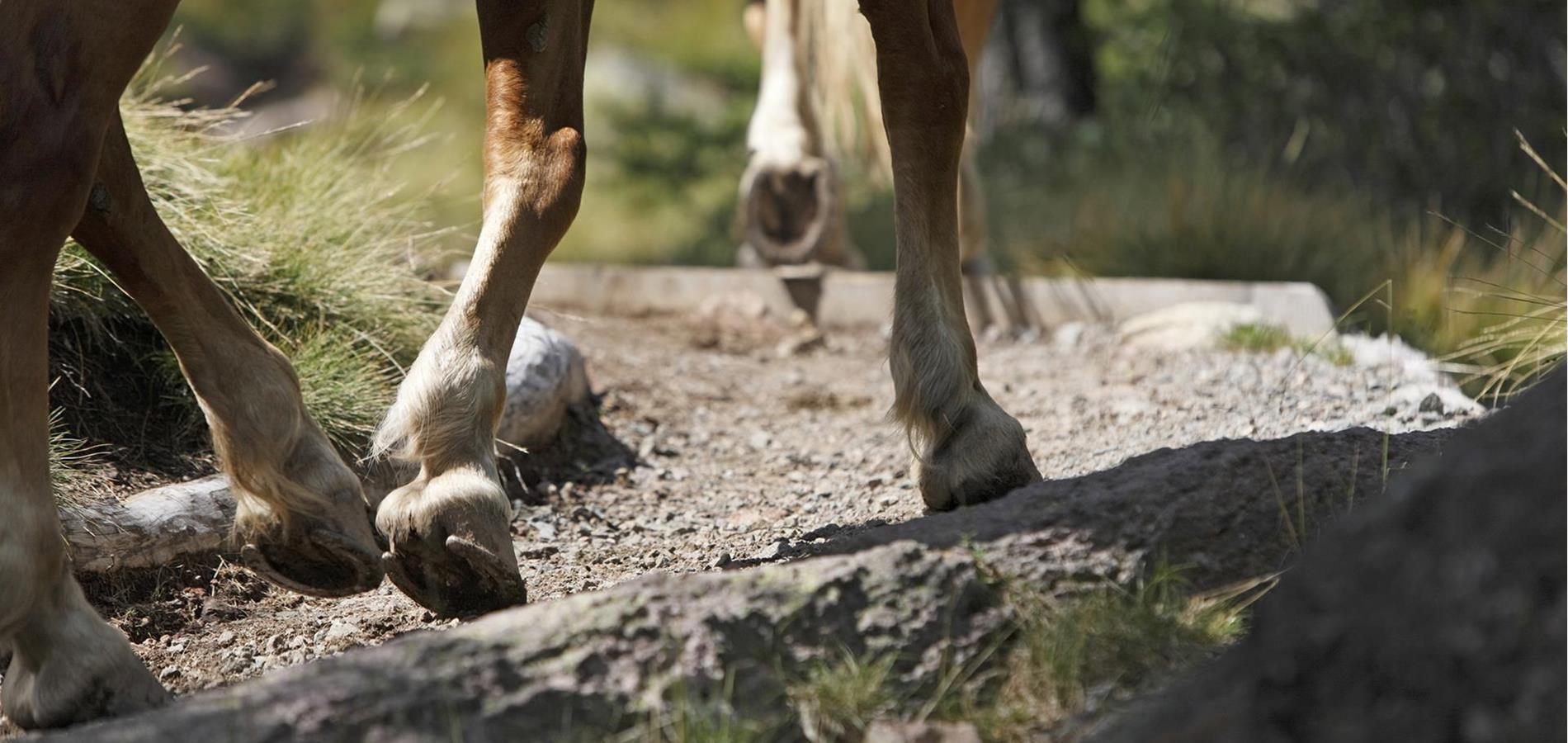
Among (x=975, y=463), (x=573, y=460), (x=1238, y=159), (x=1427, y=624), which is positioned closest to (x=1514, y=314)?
(x=975, y=463)

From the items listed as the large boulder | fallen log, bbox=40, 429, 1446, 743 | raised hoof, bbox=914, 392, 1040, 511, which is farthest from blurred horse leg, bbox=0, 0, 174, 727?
the large boulder

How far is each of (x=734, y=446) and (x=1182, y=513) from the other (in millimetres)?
2079

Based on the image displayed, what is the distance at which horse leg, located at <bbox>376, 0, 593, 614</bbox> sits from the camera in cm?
202

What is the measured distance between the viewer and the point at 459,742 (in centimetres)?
147

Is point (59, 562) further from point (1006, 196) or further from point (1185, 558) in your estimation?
point (1006, 196)

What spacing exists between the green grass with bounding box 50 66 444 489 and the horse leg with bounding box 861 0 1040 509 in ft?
4.14

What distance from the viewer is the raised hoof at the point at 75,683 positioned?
5.91 feet

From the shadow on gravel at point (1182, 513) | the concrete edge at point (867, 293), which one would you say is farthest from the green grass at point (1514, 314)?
the shadow on gravel at point (1182, 513)

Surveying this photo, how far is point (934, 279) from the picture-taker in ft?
8.34

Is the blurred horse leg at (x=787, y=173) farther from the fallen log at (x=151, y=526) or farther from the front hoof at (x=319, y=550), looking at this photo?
the front hoof at (x=319, y=550)

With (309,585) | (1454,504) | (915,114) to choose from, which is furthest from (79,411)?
(1454,504)

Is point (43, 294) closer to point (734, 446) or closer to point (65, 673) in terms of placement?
point (65, 673)

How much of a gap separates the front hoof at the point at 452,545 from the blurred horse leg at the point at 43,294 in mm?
359

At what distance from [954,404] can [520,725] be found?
1082 millimetres
